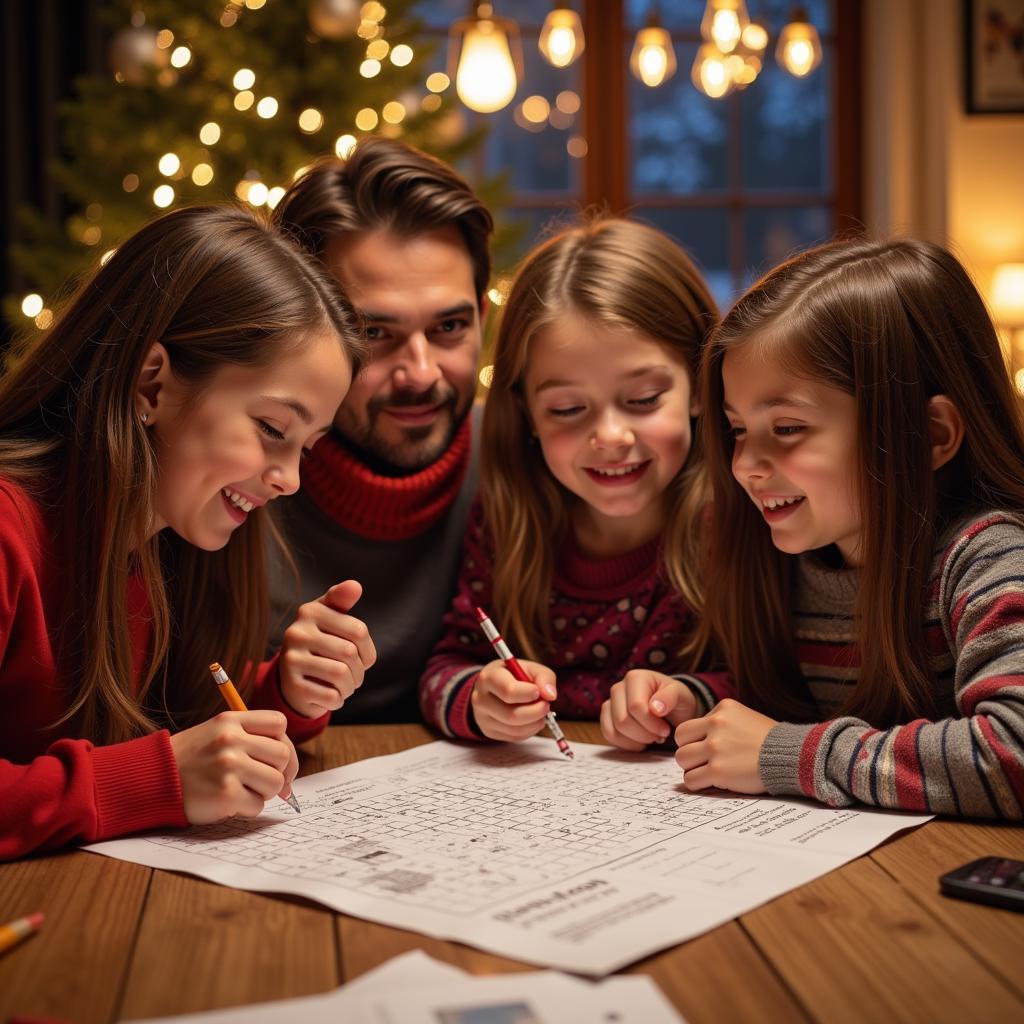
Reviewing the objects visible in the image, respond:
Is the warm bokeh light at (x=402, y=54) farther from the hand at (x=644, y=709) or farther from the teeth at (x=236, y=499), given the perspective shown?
the hand at (x=644, y=709)

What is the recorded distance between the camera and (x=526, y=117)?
200 inches

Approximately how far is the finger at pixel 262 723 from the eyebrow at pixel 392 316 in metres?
0.66

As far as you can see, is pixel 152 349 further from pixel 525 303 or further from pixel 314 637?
pixel 525 303

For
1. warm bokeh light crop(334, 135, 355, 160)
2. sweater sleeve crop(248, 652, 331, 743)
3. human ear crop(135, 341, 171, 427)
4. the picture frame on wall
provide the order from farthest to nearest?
the picture frame on wall → warm bokeh light crop(334, 135, 355, 160) → sweater sleeve crop(248, 652, 331, 743) → human ear crop(135, 341, 171, 427)

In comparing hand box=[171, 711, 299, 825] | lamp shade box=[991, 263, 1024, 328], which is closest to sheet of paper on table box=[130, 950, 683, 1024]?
hand box=[171, 711, 299, 825]

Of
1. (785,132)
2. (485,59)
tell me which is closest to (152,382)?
(485,59)

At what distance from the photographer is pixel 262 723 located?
1.10m

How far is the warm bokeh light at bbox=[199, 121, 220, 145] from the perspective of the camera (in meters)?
3.24

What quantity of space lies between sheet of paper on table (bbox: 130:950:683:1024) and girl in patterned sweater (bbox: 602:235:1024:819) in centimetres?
45

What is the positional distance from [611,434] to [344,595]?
405 millimetres

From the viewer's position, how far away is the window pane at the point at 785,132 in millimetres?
5168

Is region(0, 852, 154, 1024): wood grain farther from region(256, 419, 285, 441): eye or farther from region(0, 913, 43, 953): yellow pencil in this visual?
region(256, 419, 285, 441): eye

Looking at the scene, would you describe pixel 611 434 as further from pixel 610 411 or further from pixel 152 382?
pixel 152 382

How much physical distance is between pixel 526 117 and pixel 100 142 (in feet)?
7.12
